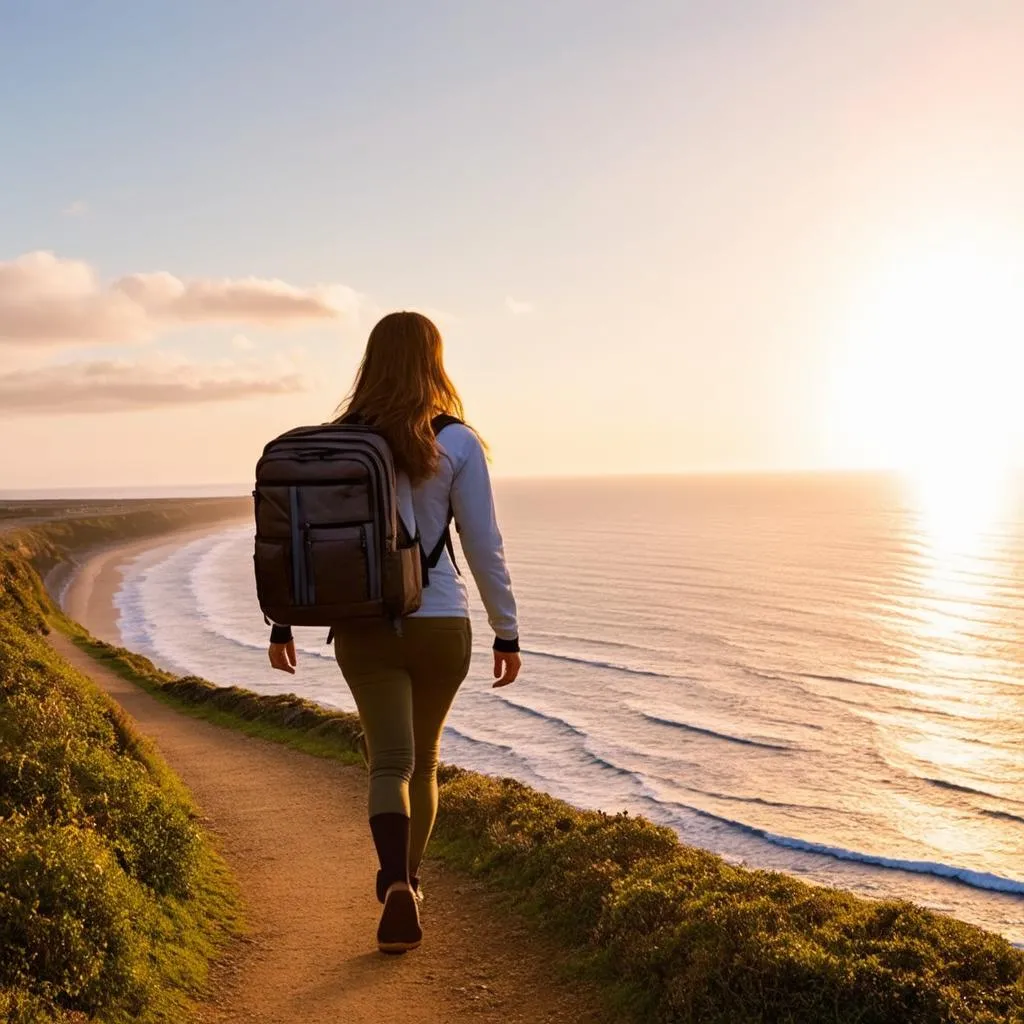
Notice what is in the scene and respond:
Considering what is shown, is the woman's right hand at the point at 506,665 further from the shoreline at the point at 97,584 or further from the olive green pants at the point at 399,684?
the shoreline at the point at 97,584

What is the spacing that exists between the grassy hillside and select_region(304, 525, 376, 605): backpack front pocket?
2.03 meters

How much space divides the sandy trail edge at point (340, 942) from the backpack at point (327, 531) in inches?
84.2

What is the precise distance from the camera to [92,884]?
16.5 feet

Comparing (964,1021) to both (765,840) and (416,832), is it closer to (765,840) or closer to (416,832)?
(416,832)

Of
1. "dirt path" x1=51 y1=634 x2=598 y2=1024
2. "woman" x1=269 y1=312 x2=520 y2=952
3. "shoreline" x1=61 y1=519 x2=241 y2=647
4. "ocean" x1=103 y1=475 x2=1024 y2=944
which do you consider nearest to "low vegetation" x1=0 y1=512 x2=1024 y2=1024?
"dirt path" x1=51 y1=634 x2=598 y2=1024

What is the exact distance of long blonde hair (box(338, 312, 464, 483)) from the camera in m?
4.09

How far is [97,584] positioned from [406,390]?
73501 mm

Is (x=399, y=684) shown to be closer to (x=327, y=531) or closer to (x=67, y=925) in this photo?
(x=327, y=531)

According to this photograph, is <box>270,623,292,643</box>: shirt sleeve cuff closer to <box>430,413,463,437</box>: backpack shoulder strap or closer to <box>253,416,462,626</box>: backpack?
<box>253,416,462,626</box>: backpack

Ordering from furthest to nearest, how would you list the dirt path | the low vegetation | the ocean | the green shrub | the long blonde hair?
the ocean → the dirt path → the low vegetation → the green shrub → the long blonde hair

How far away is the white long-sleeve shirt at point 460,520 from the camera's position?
164 inches

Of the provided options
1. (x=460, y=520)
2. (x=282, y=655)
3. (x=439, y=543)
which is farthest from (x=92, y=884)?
(x=460, y=520)

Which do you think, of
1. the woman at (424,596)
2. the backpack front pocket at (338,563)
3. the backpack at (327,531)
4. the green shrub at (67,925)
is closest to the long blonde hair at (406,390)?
the woman at (424,596)

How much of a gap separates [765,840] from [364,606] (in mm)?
16093
